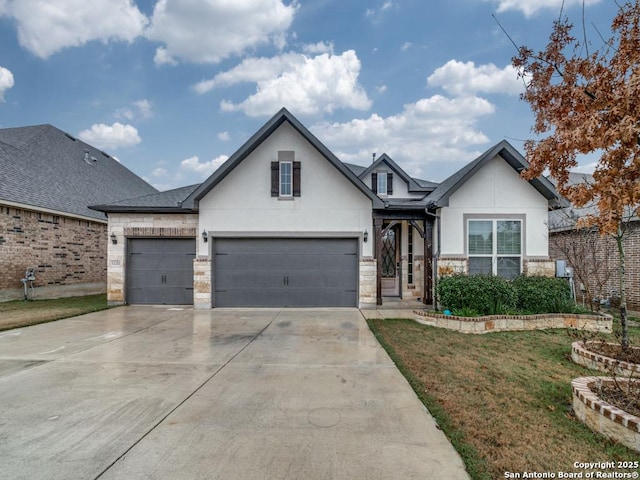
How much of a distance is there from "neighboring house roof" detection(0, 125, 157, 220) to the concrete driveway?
915cm

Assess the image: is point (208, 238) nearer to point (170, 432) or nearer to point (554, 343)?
point (170, 432)

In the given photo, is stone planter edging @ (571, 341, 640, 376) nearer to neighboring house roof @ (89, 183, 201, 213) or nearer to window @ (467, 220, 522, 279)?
window @ (467, 220, 522, 279)

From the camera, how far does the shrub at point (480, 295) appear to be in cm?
850

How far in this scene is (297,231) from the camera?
10.8 metres

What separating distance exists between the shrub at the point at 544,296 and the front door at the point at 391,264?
4964 millimetres

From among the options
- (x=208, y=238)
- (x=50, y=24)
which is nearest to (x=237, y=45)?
(x=50, y=24)

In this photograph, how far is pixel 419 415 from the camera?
361 centimetres

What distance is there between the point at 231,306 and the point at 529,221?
1026cm

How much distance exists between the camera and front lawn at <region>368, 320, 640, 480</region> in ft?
9.40

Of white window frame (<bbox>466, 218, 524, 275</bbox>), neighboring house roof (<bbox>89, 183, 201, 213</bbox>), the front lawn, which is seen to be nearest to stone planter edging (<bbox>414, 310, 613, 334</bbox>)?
the front lawn

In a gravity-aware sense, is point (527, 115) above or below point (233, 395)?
above

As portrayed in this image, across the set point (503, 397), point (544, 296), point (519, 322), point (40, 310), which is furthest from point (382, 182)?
point (40, 310)

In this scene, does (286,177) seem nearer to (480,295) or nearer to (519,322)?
(480,295)

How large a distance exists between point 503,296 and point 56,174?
19.9 m
